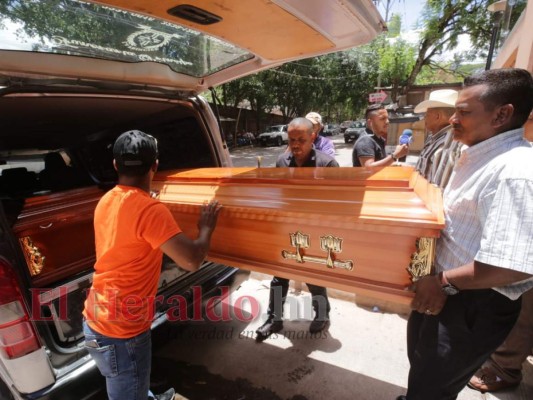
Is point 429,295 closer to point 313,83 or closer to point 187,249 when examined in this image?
point 187,249

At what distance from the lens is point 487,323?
1171mm

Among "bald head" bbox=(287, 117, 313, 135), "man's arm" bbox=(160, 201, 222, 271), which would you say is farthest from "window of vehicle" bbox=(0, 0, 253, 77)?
"man's arm" bbox=(160, 201, 222, 271)

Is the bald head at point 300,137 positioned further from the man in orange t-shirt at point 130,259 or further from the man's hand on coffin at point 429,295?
the man's hand on coffin at point 429,295

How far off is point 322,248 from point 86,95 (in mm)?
1902

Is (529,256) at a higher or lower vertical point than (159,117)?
lower

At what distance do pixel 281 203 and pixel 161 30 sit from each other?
1557mm

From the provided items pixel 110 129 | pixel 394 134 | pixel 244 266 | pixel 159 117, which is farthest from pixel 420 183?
pixel 394 134

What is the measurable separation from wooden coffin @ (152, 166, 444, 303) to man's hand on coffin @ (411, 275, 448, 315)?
0.16ft

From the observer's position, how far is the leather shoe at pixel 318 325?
2657 millimetres

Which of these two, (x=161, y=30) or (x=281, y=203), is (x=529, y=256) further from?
(x=161, y=30)

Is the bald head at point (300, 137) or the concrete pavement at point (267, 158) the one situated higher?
the bald head at point (300, 137)

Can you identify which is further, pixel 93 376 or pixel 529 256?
pixel 93 376

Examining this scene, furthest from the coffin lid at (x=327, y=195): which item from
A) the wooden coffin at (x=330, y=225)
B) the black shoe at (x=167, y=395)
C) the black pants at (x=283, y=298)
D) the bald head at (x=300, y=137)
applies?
the black shoe at (x=167, y=395)

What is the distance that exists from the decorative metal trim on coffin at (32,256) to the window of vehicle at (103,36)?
1087 millimetres
